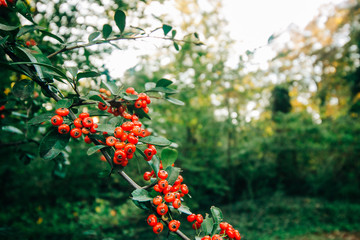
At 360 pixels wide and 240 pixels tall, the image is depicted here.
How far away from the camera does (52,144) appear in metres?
0.95

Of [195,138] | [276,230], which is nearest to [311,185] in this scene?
[276,230]

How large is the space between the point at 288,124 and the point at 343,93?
8.58 m

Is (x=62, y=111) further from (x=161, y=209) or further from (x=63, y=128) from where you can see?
(x=161, y=209)

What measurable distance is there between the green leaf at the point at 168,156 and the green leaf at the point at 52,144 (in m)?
0.44

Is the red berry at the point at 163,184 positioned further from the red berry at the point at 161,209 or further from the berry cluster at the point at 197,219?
the berry cluster at the point at 197,219

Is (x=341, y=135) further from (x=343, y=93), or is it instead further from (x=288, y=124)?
(x=343, y=93)

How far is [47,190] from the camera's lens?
5.58 meters

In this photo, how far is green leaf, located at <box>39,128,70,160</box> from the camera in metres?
0.92

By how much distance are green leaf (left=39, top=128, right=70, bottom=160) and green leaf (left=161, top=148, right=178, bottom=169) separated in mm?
444

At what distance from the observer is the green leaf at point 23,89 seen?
1.00 m

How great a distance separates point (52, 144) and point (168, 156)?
51 centimetres

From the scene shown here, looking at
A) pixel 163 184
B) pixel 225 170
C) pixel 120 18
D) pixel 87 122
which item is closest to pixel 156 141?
pixel 163 184

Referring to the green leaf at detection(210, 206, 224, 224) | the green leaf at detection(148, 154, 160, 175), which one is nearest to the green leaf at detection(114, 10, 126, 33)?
the green leaf at detection(148, 154, 160, 175)

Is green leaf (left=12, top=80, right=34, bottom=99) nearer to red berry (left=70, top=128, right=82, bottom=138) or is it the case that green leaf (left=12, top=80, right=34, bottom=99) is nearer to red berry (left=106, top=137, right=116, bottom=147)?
red berry (left=70, top=128, right=82, bottom=138)
